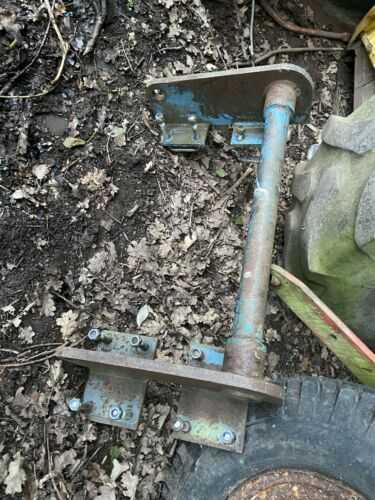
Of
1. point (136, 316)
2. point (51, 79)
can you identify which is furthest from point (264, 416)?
point (51, 79)

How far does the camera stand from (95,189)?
3.07m

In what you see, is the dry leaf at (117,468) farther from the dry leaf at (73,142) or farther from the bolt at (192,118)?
the bolt at (192,118)

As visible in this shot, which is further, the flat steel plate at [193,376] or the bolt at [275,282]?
the bolt at [275,282]

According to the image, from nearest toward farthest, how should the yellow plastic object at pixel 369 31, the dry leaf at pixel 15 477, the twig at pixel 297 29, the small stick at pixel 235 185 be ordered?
the dry leaf at pixel 15 477, the small stick at pixel 235 185, the yellow plastic object at pixel 369 31, the twig at pixel 297 29

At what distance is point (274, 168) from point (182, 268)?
3.49 ft

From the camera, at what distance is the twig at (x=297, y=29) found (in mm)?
4152

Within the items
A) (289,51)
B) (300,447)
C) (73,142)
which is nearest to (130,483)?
(300,447)

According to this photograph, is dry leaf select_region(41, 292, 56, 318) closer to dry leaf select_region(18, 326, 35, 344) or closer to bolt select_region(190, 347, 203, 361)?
dry leaf select_region(18, 326, 35, 344)

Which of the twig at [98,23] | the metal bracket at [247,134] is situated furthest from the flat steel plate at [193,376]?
the twig at [98,23]

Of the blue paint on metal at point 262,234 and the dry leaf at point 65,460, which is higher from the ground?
the blue paint on metal at point 262,234

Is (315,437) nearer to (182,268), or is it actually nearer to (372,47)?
(182,268)

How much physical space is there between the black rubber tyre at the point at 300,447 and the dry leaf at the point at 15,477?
0.90 metres

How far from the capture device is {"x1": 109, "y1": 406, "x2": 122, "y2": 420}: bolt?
2.24 meters

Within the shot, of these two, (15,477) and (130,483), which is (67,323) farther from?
(130,483)
